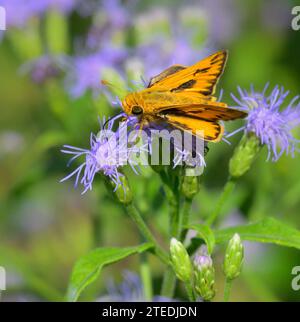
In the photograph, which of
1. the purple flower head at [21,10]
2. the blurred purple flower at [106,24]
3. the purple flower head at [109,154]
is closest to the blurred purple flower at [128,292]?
the purple flower head at [109,154]

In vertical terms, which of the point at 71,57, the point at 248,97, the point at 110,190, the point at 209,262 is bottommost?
the point at 209,262

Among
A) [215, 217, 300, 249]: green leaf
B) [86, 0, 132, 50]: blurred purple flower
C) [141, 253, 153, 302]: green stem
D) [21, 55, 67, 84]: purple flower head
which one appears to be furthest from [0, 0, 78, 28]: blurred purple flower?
[215, 217, 300, 249]: green leaf

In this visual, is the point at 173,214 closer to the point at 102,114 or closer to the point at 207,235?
the point at 207,235

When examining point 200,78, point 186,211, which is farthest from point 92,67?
point 186,211

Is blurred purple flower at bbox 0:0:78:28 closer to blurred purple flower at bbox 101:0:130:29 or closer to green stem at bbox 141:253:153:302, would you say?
blurred purple flower at bbox 101:0:130:29

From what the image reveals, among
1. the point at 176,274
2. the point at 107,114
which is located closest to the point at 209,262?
the point at 176,274
